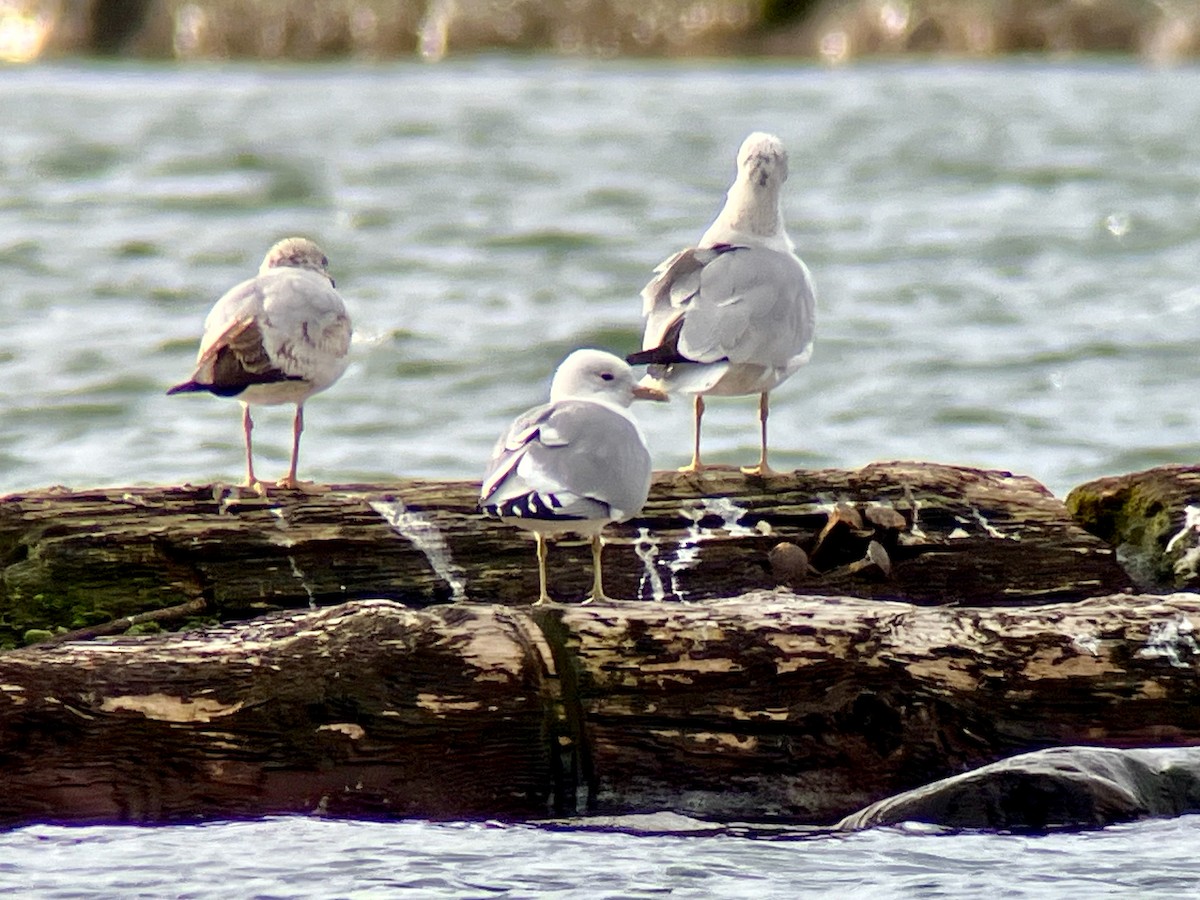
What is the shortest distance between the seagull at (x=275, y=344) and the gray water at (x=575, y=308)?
1.49 m

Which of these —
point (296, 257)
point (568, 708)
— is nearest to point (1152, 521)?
point (568, 708)

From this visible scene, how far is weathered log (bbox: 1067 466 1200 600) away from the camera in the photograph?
5699 millimetres

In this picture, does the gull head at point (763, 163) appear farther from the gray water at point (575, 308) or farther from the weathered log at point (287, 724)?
the gray water at point (575, 308)

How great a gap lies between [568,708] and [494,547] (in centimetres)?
85

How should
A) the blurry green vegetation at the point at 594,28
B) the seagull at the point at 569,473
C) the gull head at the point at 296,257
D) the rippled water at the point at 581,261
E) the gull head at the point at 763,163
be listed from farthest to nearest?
the blurry green vegetation at the point at 594,28, the rippled water at the point at 581,261, the gull head at the point at 296,257, the gull head at the point at 763,163, the seagull at the point at 569,473

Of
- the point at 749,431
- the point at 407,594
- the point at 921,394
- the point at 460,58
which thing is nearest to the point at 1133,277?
the point at 921,394

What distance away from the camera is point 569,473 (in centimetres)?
496

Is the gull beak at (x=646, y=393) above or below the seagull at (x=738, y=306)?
below

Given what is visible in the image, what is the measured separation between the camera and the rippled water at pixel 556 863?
4.50 meters

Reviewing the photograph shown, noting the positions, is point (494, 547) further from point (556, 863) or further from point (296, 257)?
point (296, 257)

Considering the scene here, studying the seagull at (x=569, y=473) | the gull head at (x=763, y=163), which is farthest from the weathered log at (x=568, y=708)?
the gull head at (x=763, y=163)

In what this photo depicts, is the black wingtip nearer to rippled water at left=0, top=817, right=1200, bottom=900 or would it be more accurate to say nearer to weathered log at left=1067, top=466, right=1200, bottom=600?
weathered log at left=1067, top=466, right=1200, bottom=600

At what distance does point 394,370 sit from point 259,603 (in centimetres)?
784

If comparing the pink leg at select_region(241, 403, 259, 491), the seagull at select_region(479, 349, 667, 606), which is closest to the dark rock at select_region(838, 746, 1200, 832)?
the seagull at select_region(479, 349, 667, 606)
